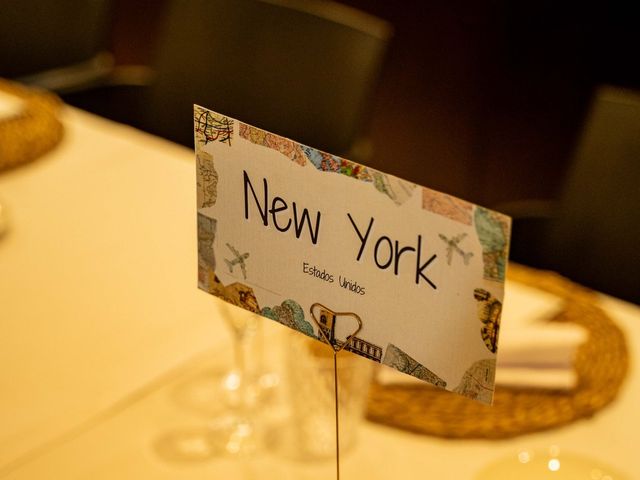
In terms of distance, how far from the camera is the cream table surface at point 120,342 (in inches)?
35.2

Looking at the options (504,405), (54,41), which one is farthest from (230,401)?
(54,41)

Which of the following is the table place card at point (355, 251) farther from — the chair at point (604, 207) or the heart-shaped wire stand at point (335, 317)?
the chair at point (604, 207)

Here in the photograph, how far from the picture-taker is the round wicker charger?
0.91 metres

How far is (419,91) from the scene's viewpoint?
3.20 meters

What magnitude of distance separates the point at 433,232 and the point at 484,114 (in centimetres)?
259

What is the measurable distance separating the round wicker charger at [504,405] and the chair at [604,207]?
47 cm

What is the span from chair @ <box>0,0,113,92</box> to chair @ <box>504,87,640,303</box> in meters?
1.27

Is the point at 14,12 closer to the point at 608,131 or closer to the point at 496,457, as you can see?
the point at 608,131

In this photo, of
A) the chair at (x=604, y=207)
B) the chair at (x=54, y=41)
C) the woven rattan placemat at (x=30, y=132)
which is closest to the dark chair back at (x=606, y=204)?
→ the chair at (x=604, y=207)

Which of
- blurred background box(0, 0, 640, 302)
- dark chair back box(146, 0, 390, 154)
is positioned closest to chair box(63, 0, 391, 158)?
dark chair back box(146, 0, 390, 154)

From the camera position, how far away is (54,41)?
2.31 meters

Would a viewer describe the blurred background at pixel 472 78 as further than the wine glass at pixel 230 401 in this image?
Yes

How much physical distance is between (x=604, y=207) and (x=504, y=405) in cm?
61

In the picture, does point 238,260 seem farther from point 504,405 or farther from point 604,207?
point 604,207
